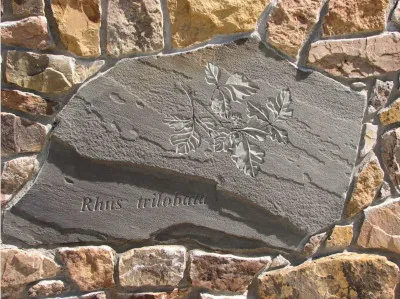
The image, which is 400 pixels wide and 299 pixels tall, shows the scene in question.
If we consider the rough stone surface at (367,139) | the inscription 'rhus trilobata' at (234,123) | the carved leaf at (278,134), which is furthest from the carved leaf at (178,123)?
the rough stone surface at (367,139)

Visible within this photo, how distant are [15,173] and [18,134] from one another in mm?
120

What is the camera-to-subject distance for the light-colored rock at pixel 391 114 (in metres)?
1.72

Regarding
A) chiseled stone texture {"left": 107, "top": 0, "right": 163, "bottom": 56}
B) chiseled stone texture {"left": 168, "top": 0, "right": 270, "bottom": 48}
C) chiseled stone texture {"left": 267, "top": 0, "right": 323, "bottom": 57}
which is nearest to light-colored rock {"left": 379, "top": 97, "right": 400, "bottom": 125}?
chiseled stone texture {"left": 267, "top": 0, "right": 323, "bottom": 57}

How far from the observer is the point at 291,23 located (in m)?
1.62

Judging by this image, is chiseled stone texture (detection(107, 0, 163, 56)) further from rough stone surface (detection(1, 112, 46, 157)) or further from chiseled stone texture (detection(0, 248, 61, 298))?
chiseled stone texture (detection(0, 248, 61, 298))

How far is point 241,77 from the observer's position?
5.29ft

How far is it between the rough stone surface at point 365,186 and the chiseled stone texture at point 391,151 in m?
0.03

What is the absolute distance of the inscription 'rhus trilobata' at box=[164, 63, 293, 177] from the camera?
62.6 inches

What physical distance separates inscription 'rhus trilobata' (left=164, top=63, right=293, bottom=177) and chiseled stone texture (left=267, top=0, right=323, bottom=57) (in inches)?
6.0

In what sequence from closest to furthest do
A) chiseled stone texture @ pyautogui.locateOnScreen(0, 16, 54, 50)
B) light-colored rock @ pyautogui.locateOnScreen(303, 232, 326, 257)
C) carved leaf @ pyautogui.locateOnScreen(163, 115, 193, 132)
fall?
chiseled stone texture @ pyautogui.locateOnScreen(0, 16, 54, 50), carved leaf @ pyautogui.locateOnScreen(163, 115, 193, 132), light-colored rock @ pyautogui.locateOnScreen(303, 232, 326, 257)

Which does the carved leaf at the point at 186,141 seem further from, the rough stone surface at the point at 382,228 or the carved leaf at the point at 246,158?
the rough stone surface at the point at 382,228

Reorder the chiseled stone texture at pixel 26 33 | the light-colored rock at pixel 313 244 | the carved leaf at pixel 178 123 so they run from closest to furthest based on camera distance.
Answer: the chiseled stone texture at pixel 26 33 → the carved leaf at pixel 178 123 → the light-colored rock at pixel 313 244

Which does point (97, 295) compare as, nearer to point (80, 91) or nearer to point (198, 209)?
point (198, 209)

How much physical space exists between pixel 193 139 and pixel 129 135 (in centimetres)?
21
